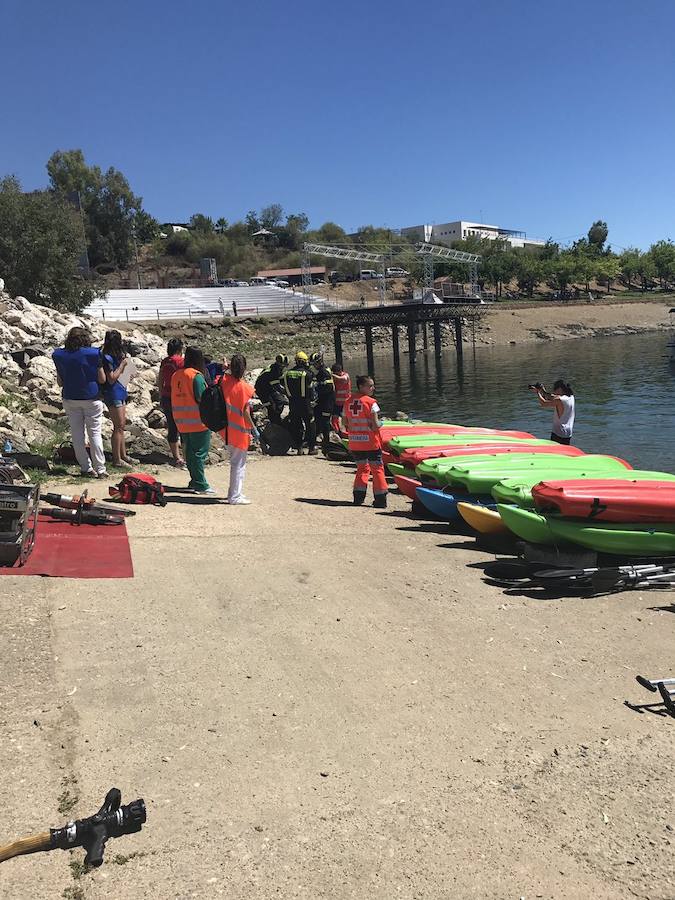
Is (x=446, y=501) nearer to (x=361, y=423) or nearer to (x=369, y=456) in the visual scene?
(x=369, y=456)

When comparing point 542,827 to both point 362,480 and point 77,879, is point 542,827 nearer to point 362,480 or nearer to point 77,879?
point 77,879

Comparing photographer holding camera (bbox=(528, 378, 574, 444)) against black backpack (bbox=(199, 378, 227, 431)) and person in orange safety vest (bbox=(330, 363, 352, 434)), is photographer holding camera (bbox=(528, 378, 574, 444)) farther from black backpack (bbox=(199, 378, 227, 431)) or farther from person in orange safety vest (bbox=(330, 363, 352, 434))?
black backpack (bbox=(199, 378, 227, 431))


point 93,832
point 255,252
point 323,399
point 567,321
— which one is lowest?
point 93,832

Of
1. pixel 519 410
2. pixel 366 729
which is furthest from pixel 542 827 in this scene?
pixel 519 410

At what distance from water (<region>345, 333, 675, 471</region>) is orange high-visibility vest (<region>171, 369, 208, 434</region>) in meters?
10.1

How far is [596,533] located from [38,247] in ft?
113

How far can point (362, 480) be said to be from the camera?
939 cm

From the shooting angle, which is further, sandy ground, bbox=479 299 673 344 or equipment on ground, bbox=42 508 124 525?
sandy ground, bbox=479 299 673 344

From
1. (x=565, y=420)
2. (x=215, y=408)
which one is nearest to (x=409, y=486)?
(x=215, y=408)

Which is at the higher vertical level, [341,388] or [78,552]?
[341,388]

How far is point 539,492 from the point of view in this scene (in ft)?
24.3

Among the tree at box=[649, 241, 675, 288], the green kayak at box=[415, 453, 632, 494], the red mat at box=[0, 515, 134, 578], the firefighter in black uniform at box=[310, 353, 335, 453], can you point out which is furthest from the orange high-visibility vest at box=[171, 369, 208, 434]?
the tree at box=[649, 241, 675, 288]

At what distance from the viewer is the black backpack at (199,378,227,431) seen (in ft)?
27.1

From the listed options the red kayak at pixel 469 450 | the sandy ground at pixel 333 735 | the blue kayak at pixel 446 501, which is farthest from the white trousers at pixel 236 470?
the red kayak at pixel 469 450
